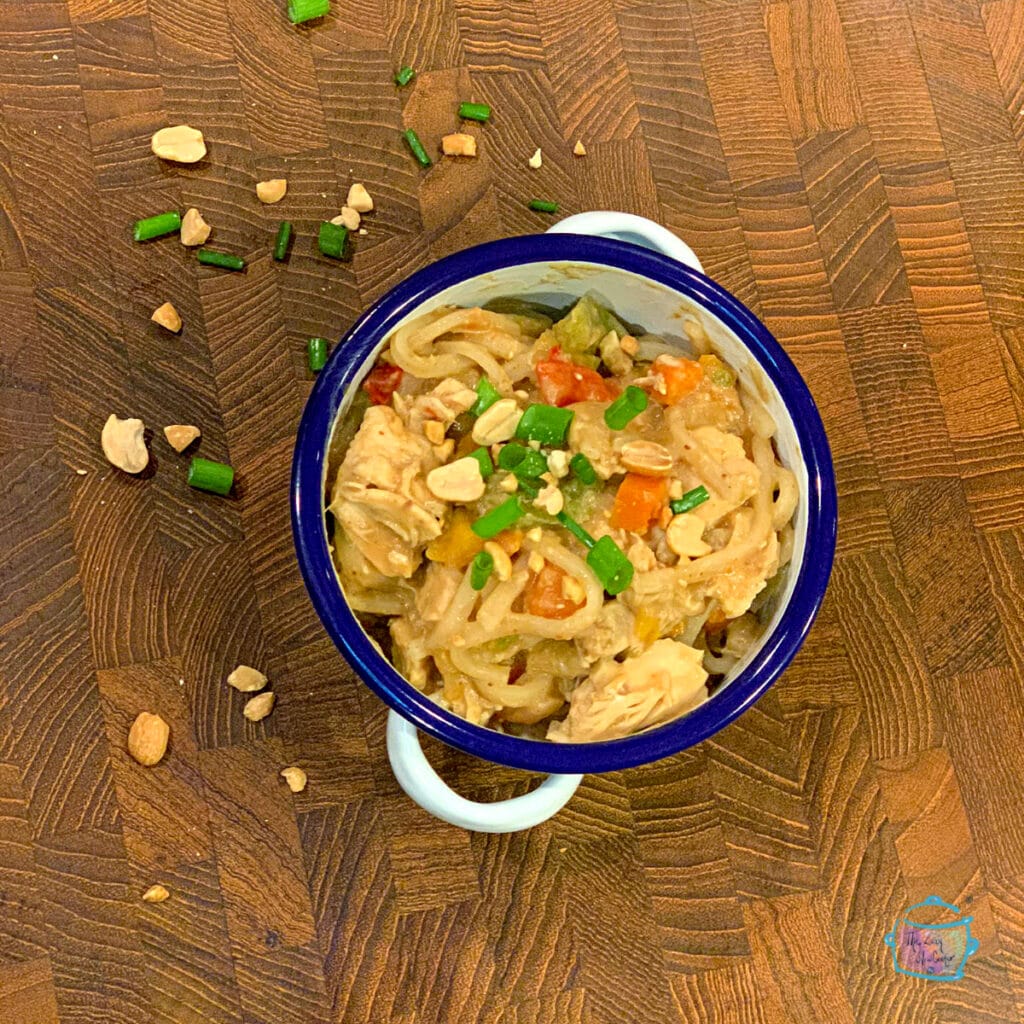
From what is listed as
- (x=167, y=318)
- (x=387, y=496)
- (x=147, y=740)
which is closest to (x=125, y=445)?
(x=167, y=318)

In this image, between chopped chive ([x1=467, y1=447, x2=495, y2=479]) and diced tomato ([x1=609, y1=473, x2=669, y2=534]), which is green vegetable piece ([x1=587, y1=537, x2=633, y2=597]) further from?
chopped chive ([x1=467, y1=447, x2=495, y2=479])

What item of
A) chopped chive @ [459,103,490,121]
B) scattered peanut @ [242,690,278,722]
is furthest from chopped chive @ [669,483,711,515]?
chopped chive @ [459,103,490,121]

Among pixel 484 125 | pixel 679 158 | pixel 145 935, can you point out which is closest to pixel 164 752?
pixel 145 935

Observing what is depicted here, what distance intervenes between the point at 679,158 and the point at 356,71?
1.98 feet

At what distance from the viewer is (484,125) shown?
6.36 feet

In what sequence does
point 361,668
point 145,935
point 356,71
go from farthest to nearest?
point 356,71
point 145,935
point 361,668

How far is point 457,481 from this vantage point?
142cm

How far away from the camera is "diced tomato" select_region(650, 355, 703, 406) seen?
4.91ft

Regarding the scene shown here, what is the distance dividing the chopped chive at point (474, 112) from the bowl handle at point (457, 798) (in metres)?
1.07

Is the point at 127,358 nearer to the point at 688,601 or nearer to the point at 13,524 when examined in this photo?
the point at 13,524

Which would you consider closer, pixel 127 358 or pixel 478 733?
pixel 478 733

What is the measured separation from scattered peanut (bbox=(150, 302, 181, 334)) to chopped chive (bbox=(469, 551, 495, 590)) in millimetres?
770

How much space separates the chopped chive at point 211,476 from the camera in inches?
69.9

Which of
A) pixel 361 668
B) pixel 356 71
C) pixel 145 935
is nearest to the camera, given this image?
pixel 361 668
